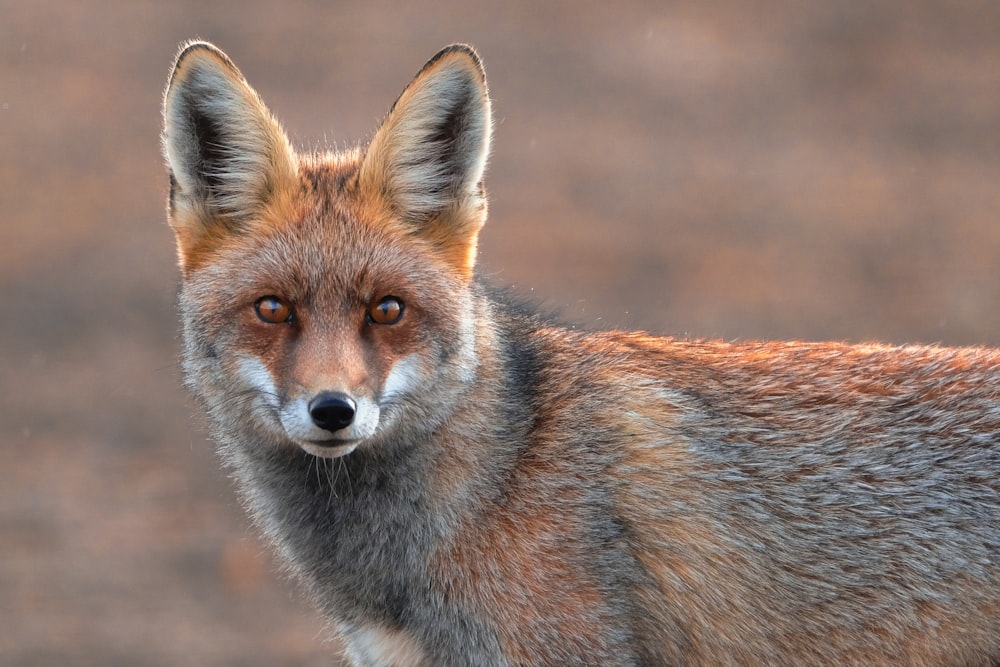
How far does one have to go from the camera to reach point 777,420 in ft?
20.2

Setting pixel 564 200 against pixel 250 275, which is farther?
pixel 564 200

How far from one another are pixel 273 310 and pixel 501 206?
15870mm

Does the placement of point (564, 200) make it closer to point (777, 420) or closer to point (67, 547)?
point (67, 547)

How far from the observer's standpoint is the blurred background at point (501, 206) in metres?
13.3

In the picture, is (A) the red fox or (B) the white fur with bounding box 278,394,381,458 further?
(A) the red fox

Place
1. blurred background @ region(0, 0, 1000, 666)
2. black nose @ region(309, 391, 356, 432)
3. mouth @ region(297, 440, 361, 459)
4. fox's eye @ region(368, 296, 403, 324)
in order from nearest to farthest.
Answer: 1. black nose @ region(309, 391, 356, 432)
2. mouth @ region(297, 440, 361, 459)
3. fox's eye @ region(368, 296, 403, 324)
4. blurred background @ region(0, 0, 1000, 666)

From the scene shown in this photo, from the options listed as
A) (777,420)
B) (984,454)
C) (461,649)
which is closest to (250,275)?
(461,649)

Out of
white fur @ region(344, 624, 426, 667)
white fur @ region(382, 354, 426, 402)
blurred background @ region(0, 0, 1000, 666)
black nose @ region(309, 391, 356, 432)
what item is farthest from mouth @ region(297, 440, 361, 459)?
blurred background @ region(0, 0, 1000, 666)

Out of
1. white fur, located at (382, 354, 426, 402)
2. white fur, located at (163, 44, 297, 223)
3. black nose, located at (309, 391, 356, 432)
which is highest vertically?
white fur, located at (163, 44, 297, 223)

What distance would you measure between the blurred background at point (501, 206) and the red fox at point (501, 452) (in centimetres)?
583

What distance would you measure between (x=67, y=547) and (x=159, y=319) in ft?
16.9

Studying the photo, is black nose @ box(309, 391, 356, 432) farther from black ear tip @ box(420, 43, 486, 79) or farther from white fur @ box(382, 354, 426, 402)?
black ear tip @ box(420, 43, 486, 79)

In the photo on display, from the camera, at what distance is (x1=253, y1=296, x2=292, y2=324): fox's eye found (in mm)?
5766

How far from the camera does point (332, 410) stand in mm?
5387
